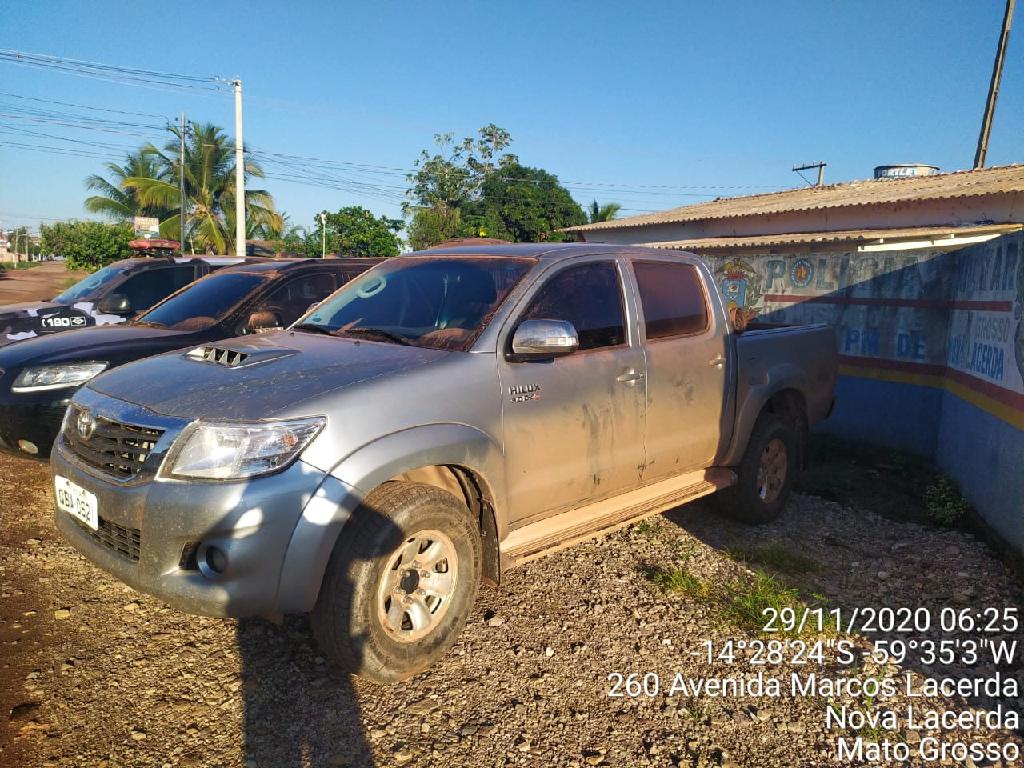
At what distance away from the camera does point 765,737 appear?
2.76 metres

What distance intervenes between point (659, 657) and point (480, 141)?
42657mm

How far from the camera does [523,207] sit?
39875 millimetres

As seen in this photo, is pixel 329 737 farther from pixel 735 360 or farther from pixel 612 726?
pixel 735 360

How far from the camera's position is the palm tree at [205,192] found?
30484 mm

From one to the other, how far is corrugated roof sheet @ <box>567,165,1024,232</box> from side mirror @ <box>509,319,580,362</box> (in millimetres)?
11560

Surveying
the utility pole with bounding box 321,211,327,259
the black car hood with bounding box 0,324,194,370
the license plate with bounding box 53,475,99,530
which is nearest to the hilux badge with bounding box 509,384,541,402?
the license plate with bounding box 53,475,99,530

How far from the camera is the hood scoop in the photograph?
3.16 m

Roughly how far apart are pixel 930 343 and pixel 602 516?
545cm

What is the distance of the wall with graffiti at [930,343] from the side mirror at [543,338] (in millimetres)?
3086

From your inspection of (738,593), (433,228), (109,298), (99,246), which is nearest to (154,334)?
(109,298)

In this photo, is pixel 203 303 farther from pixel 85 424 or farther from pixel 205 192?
pixel 205 192

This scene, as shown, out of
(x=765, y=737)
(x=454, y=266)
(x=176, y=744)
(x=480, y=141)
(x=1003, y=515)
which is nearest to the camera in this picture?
(x=176, y=744)

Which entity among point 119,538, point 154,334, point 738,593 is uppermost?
point 154,334

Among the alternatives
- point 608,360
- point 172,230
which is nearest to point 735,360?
point 608,360
